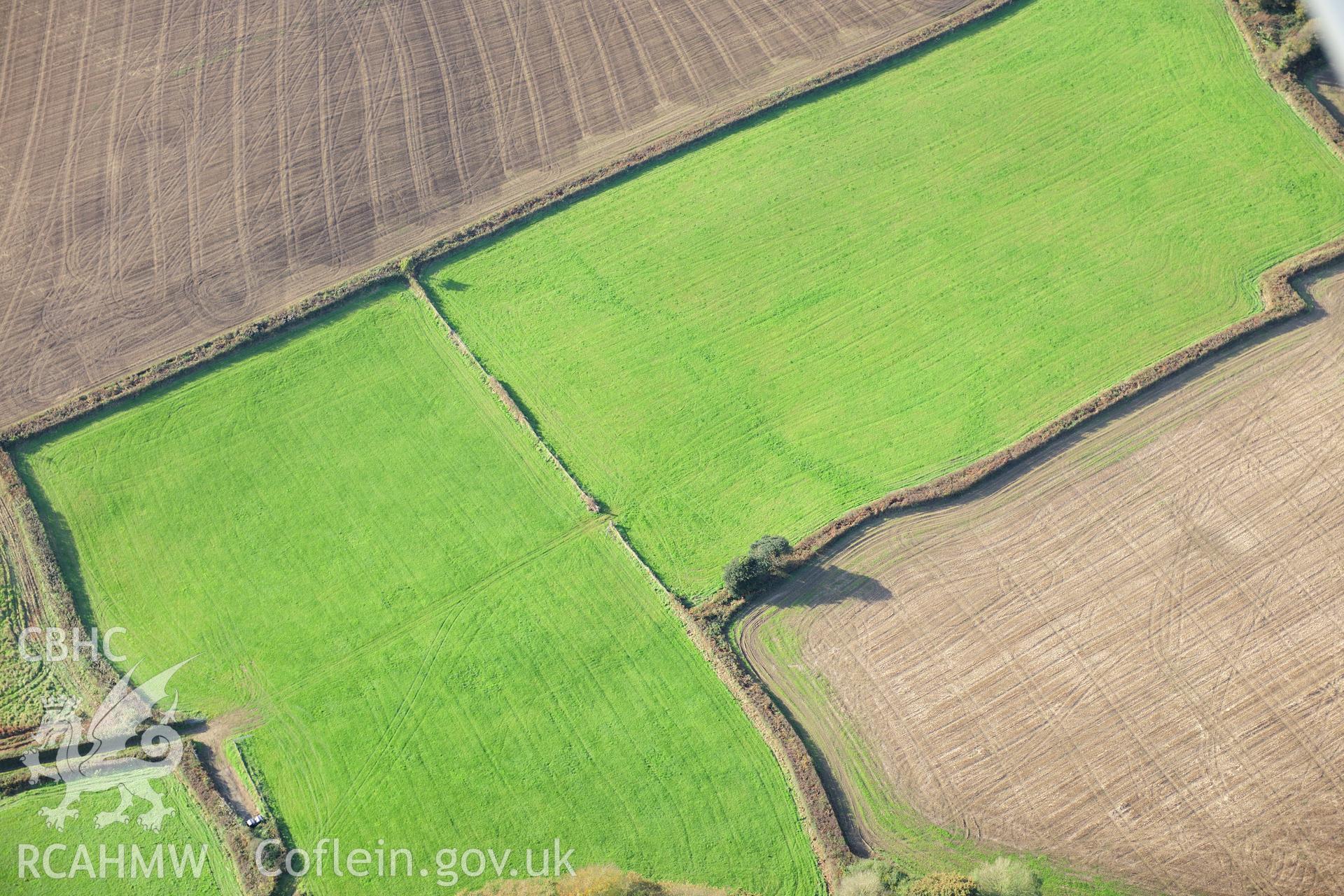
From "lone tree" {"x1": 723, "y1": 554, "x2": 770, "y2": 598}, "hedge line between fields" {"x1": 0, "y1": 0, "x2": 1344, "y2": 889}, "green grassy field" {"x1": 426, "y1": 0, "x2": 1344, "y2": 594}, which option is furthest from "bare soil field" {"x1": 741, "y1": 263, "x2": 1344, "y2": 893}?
"green grassy field" {"x1": 426, "y1": 0, "x2": 1344, "y2": 594}

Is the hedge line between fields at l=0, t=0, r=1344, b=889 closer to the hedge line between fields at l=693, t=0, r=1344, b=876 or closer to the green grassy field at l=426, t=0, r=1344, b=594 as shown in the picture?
the hedge line between fields at l=693, t=0, r=1344, b=876

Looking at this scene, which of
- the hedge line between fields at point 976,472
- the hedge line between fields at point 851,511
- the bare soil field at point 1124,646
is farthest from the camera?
the hedge line between fields at point 976,472

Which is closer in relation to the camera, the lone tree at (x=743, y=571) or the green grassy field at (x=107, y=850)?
the green grassy field at (x=107, y=850)

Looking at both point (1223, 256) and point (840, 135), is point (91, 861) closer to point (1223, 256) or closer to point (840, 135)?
point (840, 135)

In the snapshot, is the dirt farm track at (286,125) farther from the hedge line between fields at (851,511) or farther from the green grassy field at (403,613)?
the green grassy field at (403,613)

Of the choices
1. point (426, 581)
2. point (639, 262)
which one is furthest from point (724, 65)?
point (426, 581)

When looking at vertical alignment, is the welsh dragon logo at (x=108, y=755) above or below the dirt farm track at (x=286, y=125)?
below

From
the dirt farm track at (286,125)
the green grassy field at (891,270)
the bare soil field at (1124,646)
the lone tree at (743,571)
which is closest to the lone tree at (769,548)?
the lone tree at (743,571)

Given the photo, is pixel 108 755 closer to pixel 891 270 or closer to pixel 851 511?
pixel 851 511
